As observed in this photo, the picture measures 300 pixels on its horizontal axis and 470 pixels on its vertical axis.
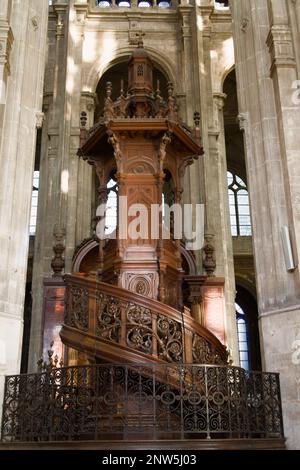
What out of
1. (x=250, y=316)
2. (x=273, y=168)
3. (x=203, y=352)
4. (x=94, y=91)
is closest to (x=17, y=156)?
(x=273, y=168)

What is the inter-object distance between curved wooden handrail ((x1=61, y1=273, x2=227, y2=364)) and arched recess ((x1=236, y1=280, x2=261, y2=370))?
1161cm

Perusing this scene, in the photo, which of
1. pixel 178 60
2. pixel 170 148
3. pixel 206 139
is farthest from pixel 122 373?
pixel 178 60

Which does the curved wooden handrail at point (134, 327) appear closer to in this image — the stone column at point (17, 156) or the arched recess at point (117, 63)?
the stone column at point (17, 156)

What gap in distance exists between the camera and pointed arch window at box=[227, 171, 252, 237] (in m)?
18.4

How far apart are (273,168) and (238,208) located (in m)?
11.4

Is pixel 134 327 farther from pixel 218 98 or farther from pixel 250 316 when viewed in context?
pixel 250 316

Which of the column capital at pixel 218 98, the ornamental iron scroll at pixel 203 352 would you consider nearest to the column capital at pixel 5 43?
the ornamental iron scroll at pixel 203 352

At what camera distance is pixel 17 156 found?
25.2 feet

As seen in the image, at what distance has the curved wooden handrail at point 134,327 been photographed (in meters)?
6.46

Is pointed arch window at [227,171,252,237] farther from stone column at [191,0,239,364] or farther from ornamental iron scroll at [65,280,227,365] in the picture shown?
ornamental iron scroll at [65,280,227,365]

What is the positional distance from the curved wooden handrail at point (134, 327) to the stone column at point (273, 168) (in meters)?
0.88
